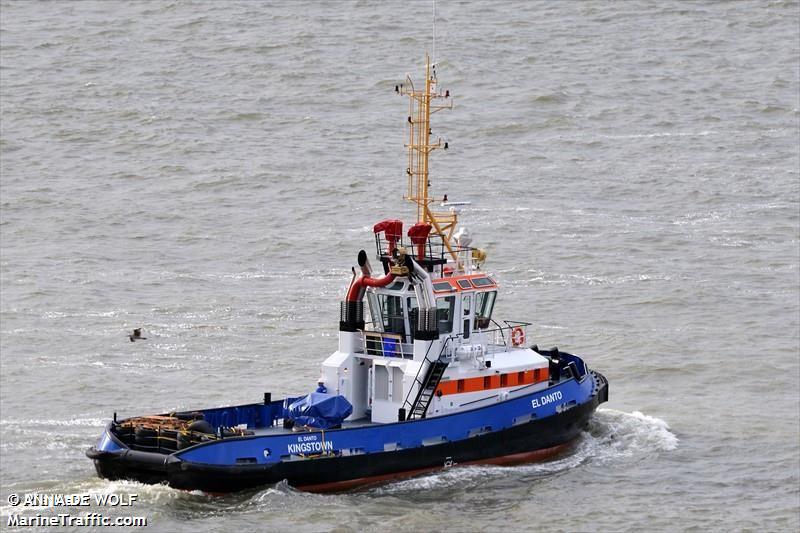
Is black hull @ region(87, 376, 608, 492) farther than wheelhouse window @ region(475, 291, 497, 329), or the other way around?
wheelhouse window @ region(475, 291, 497, 329)

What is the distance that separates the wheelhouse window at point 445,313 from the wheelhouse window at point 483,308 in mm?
761

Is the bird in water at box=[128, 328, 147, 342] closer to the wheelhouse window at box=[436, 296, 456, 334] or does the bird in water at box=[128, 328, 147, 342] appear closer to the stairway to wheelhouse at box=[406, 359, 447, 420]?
the wheelhouse window at box=[436, 296, 456, 334]

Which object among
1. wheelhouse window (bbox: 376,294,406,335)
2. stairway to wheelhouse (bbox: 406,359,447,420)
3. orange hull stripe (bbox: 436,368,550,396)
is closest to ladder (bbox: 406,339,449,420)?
stairway to wheelhouse (bbox: 406,359,447,420)

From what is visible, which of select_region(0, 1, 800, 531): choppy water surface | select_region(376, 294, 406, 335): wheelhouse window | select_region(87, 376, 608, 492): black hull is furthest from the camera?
select_region(376, 294, 406, 335): wheelhouse window

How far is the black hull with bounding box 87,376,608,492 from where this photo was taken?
2750cm

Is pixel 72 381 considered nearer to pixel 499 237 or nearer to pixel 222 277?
pixel 222 277

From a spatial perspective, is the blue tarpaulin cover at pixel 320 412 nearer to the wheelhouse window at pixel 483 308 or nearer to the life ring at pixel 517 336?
the wheelhouse window at pixel 483 308

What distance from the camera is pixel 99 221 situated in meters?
50.0

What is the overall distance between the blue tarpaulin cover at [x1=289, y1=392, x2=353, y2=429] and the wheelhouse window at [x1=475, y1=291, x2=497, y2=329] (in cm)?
371

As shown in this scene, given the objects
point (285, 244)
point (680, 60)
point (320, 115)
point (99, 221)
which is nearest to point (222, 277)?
point (285, 244)

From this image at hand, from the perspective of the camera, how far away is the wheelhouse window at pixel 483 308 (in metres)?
32.0

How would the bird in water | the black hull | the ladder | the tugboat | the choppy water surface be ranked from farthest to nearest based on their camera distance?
the bird in water, the choppy water surface, the ladder, the tugboat, the black hull

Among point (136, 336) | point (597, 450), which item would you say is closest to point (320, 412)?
point (597, 450)

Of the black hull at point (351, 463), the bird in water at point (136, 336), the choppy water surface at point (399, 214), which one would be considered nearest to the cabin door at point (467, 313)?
the black hull at point (351, 463)
